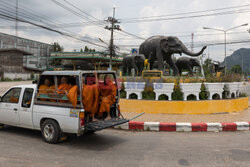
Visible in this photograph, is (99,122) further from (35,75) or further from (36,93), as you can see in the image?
(35,75)

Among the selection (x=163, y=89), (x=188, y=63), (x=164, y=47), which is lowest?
(x=163, y=89)

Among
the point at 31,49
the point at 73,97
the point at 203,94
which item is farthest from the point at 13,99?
the point at 31,49

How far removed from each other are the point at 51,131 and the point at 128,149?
6.14 ft

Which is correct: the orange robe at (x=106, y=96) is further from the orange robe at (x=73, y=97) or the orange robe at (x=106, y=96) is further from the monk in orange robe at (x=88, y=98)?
the orange robe at (x=73, y=97)

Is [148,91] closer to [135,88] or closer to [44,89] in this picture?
[135,88]

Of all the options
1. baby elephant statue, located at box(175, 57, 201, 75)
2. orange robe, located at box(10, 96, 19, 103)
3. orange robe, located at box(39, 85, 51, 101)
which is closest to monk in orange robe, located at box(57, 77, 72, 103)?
orange robe, located at box(39, 85, 51, 101)

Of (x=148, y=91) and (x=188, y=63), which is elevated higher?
(x=188, y=63)

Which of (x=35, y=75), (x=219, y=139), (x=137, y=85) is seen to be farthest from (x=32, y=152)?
(x=35, y=75)

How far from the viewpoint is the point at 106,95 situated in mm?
5461

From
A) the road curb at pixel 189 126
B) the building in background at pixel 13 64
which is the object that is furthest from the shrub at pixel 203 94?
the building in background at pixel 13 64

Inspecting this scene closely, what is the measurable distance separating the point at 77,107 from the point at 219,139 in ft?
12.4

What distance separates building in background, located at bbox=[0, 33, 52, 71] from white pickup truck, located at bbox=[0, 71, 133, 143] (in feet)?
125

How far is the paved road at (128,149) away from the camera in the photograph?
401 cm

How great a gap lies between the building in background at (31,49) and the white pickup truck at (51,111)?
3803 centimetres
